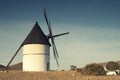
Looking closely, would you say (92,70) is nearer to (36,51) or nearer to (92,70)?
(92,70)

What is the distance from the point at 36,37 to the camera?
49.4m

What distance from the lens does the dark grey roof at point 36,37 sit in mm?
49081

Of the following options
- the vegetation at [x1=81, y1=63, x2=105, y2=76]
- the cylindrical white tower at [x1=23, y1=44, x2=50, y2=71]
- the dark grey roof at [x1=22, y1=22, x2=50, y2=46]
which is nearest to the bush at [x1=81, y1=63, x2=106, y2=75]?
the vegetation at [x1=81, y1=63, x2=105, y2=76]

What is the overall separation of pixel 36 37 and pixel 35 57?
148 inches

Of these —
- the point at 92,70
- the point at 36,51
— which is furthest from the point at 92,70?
the point at 36,51

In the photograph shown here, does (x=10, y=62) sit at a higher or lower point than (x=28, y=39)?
lower

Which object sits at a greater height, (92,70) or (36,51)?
(36,51)

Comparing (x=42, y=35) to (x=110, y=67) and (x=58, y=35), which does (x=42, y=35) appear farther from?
(x=110, y=67)

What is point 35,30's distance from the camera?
50.1m

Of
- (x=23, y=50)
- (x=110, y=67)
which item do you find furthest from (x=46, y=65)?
(x=110, y=67)

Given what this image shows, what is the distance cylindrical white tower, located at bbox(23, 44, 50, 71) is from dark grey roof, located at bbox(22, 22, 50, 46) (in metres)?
0.75

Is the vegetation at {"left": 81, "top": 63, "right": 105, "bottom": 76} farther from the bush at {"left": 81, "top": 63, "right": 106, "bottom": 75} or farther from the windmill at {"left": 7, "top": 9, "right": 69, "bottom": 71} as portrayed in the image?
the windmill at {"left": 7, "top": 9, "right": 69, "bottom": 71}

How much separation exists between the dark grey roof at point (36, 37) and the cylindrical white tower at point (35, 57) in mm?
754

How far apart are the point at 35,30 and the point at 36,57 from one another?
5206 millimetres
